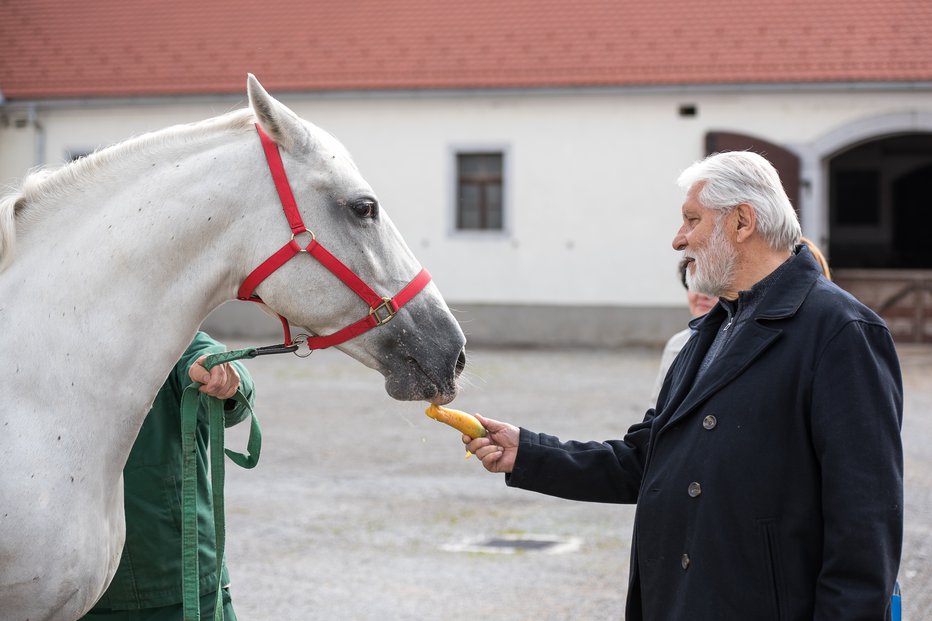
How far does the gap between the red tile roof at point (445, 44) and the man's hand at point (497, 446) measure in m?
16.1

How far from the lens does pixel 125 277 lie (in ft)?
8.39

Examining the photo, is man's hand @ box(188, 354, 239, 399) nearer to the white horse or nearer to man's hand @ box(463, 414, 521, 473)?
the white horse

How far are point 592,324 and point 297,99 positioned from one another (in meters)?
6.46

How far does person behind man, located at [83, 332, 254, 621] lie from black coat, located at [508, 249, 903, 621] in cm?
118

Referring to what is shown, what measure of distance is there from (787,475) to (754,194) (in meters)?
0.64

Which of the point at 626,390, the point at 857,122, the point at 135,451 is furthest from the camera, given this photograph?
the point at 857,122

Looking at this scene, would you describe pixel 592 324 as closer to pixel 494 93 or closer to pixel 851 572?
pixel 494 93

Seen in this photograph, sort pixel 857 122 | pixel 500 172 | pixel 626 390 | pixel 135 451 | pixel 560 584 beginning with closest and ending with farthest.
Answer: pixel 135 451
pixel 560 584
pixel 626 390
pixel 857 122
pixel 500 172

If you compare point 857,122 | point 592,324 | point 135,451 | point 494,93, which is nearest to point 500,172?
point 494,93

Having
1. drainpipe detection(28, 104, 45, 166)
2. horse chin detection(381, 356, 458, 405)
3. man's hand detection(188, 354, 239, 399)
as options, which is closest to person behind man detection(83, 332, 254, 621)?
man's hand detection(188, 354, 239, 399)

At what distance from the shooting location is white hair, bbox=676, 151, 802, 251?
8.48 feet

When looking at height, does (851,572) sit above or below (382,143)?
below

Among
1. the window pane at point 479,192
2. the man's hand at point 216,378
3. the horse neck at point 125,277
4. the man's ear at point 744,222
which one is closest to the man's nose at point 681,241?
the man's ear at point 744,222

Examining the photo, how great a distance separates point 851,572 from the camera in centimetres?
226
